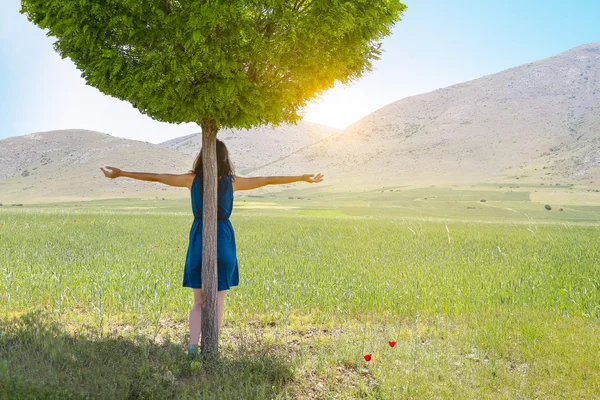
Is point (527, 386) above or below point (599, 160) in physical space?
below

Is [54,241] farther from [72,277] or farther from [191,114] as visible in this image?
[191,114]

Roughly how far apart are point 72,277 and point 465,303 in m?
9.18

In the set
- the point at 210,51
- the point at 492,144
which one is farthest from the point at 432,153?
the point at 210,51

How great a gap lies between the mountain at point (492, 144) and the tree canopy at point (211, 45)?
105 m

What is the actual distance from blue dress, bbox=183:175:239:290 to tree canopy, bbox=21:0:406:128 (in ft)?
3.50

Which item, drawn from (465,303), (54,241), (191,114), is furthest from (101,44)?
(54,241)

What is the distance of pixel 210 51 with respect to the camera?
559 cm

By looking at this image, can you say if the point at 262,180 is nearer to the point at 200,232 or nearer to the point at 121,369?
the point at 200,232

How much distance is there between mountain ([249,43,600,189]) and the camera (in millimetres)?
117938

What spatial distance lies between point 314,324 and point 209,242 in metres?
2.96

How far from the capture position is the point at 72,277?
11.1 meters

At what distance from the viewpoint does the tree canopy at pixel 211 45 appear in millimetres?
5453

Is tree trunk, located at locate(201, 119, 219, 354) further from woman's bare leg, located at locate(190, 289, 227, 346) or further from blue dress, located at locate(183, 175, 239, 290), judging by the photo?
blue dress, located at locate(183, 175, 239, 290)

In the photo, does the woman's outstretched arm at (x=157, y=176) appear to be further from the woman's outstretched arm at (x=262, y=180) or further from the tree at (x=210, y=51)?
the woman's outstretched arm at (x=262, y=180)
